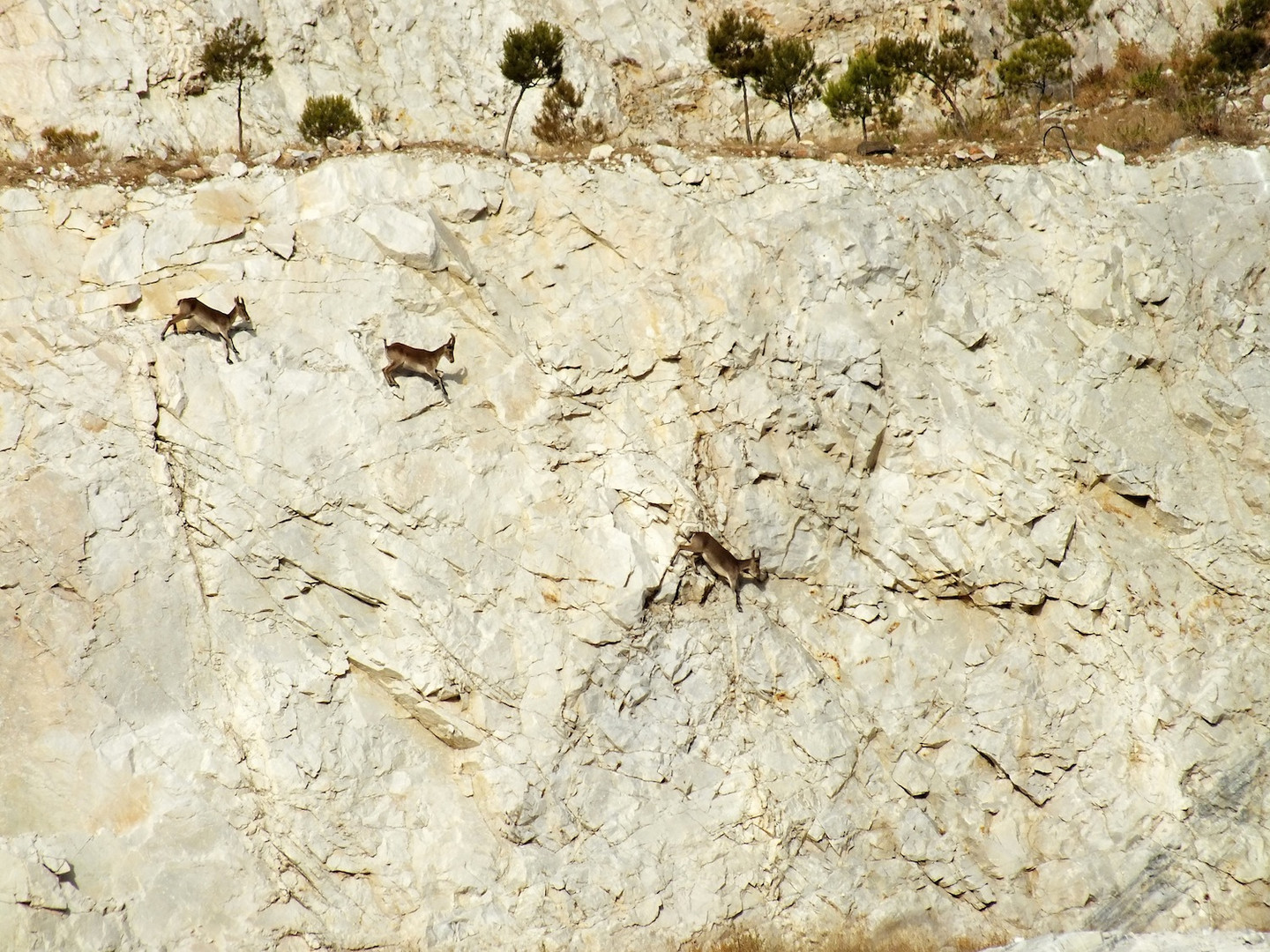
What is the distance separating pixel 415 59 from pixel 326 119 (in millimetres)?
5107

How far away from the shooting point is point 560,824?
15.8m

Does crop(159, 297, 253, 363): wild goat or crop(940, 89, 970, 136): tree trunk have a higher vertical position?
crop(940, 89, 970, 136): tree trunk

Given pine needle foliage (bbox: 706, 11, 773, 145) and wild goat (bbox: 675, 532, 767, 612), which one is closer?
wild goat (bbox: 675, 532, 767, 612)

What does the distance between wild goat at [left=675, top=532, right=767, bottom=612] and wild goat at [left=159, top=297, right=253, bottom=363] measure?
8.04 metres

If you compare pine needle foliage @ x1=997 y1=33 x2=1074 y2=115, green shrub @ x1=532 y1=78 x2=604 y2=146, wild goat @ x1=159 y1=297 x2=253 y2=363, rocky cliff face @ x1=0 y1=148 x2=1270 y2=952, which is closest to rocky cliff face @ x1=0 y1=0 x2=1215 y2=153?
green shrub @ x1=532 y1=78 x2=604 y2=146

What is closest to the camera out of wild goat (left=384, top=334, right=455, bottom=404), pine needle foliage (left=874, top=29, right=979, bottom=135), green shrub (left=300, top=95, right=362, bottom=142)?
wild goat (left=384, top=334, right=455, bottom=404)

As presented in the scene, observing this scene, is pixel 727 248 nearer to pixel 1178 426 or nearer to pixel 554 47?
pixel 554 47

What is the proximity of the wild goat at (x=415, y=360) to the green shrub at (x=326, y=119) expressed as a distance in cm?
595

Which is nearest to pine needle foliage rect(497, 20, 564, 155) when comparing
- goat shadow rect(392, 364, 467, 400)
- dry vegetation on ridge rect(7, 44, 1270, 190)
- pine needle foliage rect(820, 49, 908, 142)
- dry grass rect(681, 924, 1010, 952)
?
dry vegetation on ridge rect(7, 44, 1270, 190)

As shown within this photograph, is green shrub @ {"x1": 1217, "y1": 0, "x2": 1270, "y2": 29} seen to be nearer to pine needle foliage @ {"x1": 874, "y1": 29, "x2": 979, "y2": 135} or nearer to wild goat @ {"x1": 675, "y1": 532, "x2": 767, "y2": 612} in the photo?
pine needle foliage @ {"x1": 874, "y1": 29, "x2": 979, "y2": 135}

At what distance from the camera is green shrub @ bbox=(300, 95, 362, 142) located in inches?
800

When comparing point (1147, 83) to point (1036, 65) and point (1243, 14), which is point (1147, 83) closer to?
point (1036, 65)

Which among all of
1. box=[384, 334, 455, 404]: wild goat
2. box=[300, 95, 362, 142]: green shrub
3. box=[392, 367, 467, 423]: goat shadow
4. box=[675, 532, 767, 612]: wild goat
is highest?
box=[300, 95, 362, 142]: green shrub

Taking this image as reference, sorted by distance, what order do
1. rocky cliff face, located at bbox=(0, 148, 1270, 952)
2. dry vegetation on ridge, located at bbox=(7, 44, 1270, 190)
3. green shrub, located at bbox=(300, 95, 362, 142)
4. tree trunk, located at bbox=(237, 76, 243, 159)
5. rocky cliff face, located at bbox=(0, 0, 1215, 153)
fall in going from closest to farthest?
rocky cliff face, located at bbox=(0, 148, 1270, 952), dry vegetation on ridge, located at bbox=(7, 44, 1270, 190), green shrub, located at bbox=(300, 95, 362, 142), tree trunk, located at bbox=(237, 76, 243, 159), rocky cliff face, located at bbox=(0, 0, 1215, 153)
